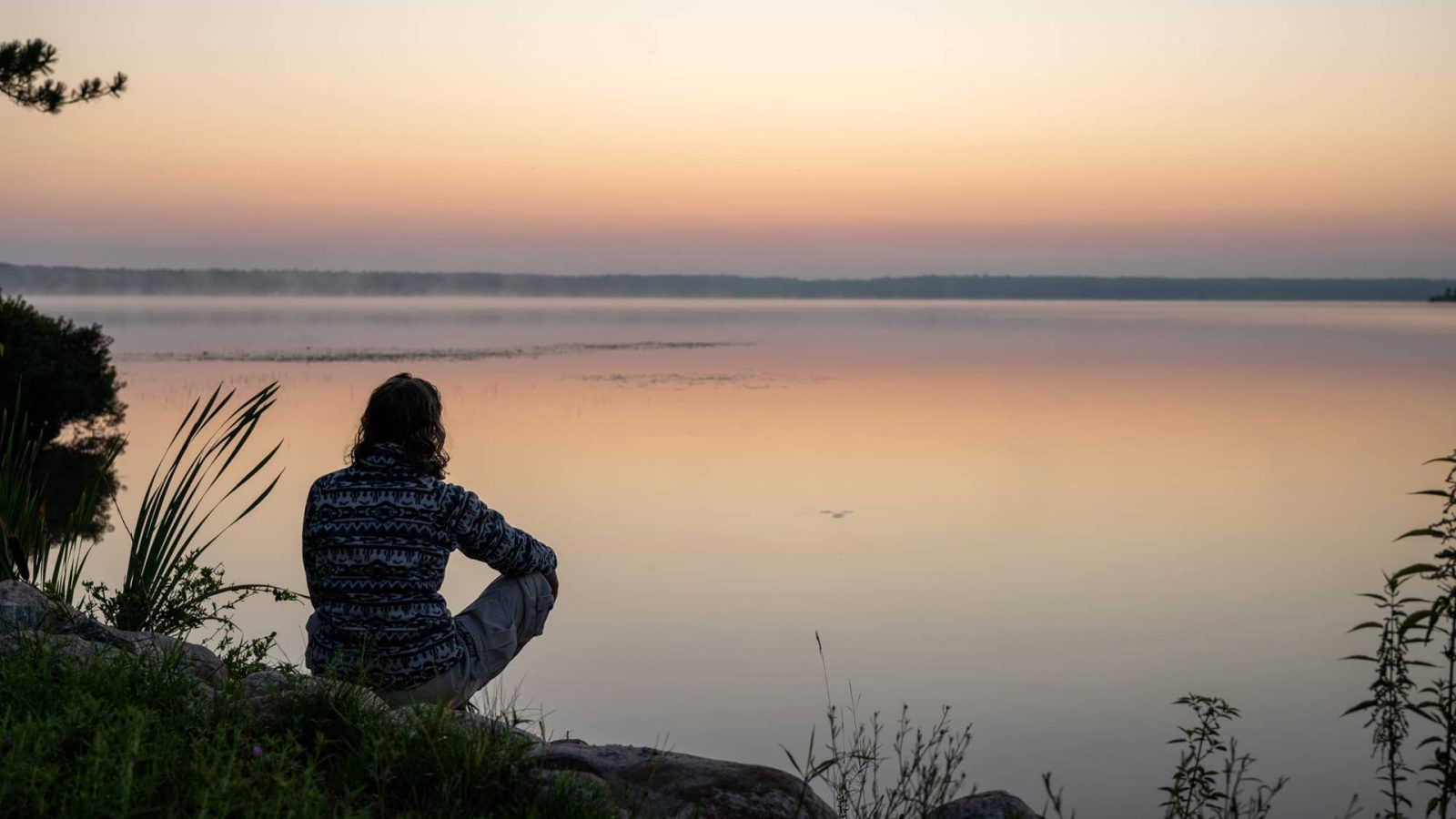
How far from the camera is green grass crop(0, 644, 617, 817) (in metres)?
3.55

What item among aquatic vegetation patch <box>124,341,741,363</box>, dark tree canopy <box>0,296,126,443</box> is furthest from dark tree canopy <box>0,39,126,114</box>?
aquatic vegetation patch <box>124,341,741,363</box>

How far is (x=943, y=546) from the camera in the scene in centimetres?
1181

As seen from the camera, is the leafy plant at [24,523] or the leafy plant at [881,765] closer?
the leafy plant at [881,765]

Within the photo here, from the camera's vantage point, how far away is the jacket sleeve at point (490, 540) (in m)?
5.14

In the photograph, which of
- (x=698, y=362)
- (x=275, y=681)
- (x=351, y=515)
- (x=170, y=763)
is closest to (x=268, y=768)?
(x=170, y=763)

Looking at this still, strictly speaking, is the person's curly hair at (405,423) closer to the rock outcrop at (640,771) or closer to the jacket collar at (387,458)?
the jacket collar at (387,458)

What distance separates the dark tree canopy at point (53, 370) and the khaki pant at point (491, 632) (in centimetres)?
1264

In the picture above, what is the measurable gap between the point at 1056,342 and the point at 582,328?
23163 mm

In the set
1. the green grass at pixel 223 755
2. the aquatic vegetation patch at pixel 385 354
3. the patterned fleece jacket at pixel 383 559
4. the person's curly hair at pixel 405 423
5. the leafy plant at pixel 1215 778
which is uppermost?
the aquatic vegetation patch at pixel 385 354

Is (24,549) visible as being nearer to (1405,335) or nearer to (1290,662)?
(1290,662)

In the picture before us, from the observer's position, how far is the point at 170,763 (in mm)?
3803

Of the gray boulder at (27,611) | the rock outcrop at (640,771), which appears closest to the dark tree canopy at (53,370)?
the gray boulder at (27,611)

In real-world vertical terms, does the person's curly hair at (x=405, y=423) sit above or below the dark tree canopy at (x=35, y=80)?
below

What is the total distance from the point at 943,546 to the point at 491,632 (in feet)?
22.6
